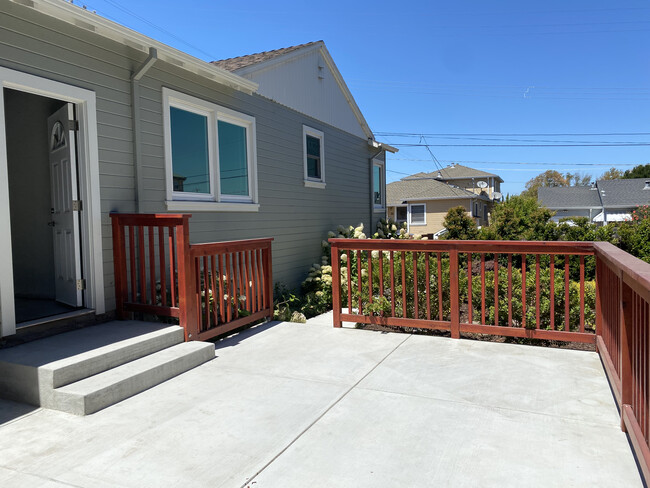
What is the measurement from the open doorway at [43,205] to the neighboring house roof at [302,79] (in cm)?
288

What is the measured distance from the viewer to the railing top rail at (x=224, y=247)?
408 cm

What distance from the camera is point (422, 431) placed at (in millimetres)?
2492

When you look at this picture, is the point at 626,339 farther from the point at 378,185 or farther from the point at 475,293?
the point at 378,185

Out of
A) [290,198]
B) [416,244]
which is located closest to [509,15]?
[290,198]

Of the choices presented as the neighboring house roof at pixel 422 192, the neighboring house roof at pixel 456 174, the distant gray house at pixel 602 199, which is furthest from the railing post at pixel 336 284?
the neighboring house roof at pixel 456 174

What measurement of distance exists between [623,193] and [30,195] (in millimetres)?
37832

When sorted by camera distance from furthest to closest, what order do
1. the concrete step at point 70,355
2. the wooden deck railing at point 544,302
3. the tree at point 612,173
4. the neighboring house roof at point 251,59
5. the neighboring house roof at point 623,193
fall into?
the tree at point 612,173
the neighboring house roof at point 623,193
the neighboring house roof at point 251,59
the concrete step at point 70,355
the wooden deck railing at point 544,302

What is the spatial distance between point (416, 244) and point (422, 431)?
2301mm

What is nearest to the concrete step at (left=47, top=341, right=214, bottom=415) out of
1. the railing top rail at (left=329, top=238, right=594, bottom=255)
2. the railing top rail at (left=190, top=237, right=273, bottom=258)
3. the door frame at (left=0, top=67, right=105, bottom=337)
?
the railing top rail at (left=190, top=237, right=273, bottom=258)

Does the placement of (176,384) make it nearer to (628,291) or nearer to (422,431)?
(422,431)

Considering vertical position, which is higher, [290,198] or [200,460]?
[290,198]

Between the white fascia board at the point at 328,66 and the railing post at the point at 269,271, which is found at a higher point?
the white fascia board at the point at 328,66

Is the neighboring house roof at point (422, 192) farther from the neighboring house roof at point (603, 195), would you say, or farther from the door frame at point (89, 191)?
the door frame at point (89, 191)

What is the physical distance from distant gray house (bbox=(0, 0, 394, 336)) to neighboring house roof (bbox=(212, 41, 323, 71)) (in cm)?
9
